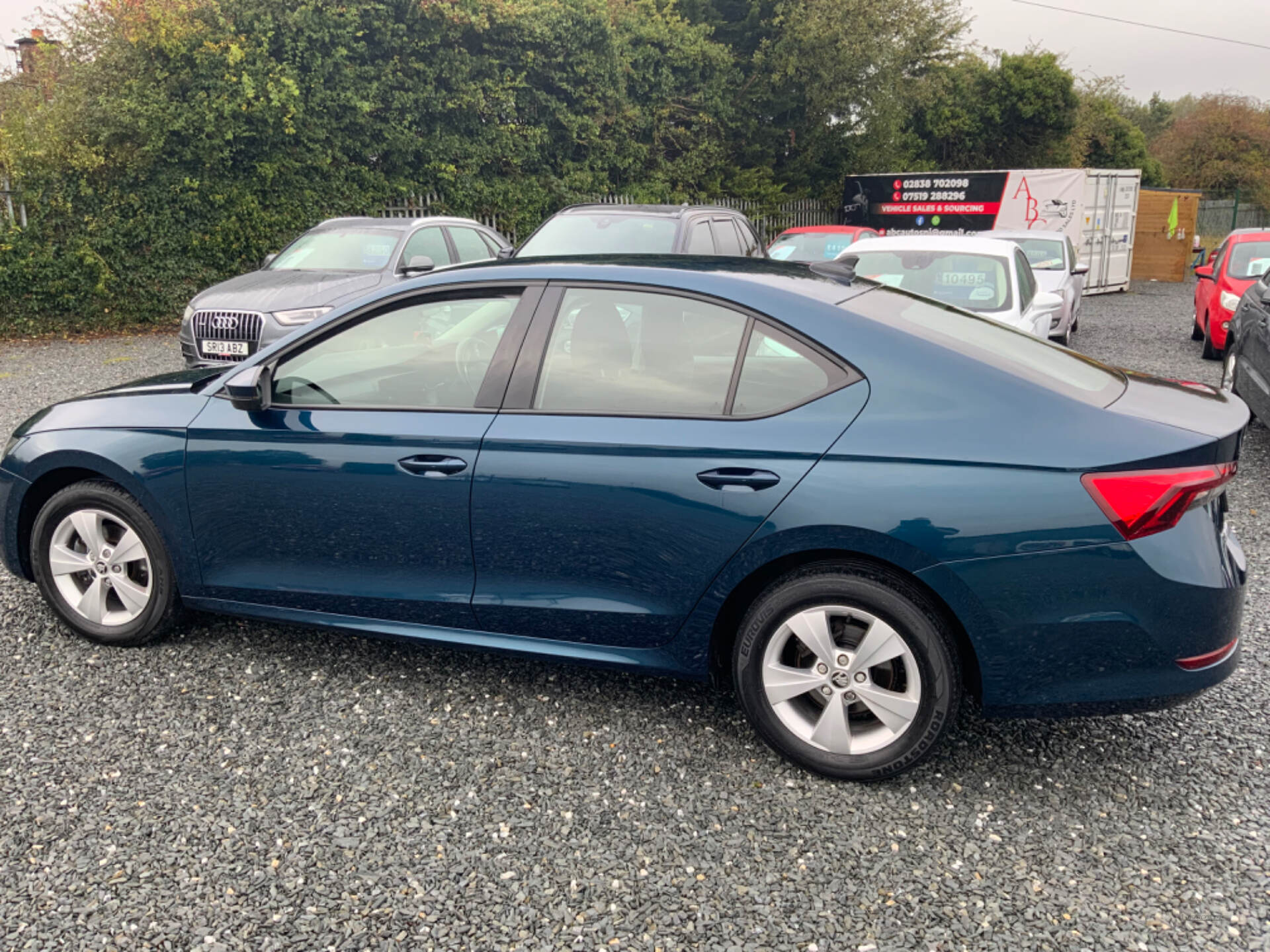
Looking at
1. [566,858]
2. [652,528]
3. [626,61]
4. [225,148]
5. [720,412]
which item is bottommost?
[566,858]

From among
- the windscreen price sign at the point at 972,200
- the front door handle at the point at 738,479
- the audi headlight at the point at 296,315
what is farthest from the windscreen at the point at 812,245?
the front door handle at the point at 738,479

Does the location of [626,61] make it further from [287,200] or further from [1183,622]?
[1183,622]

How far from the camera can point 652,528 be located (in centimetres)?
305

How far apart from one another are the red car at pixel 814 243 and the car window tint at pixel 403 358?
34.5 ft

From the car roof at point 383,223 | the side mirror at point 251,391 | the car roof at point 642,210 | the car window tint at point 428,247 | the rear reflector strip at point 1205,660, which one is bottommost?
the rear reflector strip at point 1205,660

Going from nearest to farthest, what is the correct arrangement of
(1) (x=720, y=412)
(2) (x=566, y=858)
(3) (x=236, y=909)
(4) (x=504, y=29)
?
1. (3) (x=236, y=909)
2. (2) (x=566, y=858)
3. (1) (x=720, y=412)
4. (4) (x=504, y=29)

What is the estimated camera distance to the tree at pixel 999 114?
31703 millimetres

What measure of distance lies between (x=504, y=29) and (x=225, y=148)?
6442 mm

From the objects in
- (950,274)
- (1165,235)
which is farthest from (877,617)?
(1165,235)

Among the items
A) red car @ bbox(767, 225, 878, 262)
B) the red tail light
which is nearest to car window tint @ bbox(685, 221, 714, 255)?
red car @ bbox(767, 225, 878, 262)

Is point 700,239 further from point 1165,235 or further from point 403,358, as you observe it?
point 1165,235

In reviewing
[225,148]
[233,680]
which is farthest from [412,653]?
[225,148]

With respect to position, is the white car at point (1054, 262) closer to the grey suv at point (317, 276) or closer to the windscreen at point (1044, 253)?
the windscreen at point (1044, 253)

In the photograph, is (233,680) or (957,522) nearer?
(957,522)
